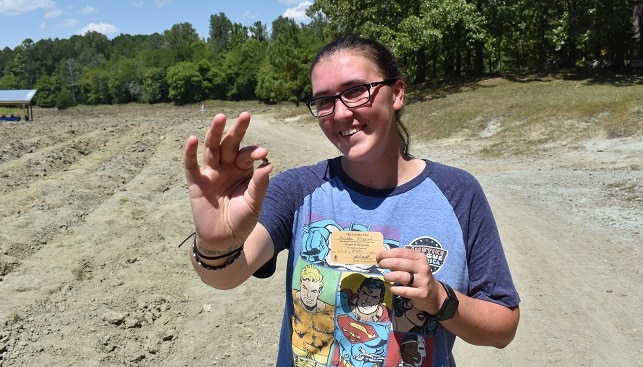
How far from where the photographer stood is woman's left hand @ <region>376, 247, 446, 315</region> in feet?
4.85

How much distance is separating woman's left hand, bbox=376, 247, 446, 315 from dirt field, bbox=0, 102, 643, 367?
135 inches

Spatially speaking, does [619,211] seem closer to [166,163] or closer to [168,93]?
[166,163]

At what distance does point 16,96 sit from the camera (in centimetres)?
4309

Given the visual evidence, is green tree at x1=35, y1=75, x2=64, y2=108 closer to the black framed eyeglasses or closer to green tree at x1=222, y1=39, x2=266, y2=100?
green tree at x1=222, y1=39, x2=266, y2=100

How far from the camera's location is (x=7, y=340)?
5.28 meters

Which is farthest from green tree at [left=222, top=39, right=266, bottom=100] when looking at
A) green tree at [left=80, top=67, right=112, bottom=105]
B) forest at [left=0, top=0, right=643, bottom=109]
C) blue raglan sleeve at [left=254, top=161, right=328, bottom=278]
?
blue raglan sleeve at [left=254, top=161, right=328, bottom=278]

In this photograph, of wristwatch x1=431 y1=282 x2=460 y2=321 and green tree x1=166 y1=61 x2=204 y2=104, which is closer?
wristwatch x1=431 y1=282 x2=460 y2=321

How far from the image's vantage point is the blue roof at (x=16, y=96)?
Result: 42375mm

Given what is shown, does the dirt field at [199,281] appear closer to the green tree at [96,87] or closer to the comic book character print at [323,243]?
the comic book character print at [323,243]

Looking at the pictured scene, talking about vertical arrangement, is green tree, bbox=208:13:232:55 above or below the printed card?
above

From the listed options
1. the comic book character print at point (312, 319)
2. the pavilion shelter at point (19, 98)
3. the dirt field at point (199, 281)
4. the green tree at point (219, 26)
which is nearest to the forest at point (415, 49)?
the comic book character print at point (312, 319)

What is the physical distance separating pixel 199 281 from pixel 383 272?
5448mm

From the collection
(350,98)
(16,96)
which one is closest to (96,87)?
(16,96)

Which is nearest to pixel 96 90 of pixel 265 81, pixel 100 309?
pixel 265 81
